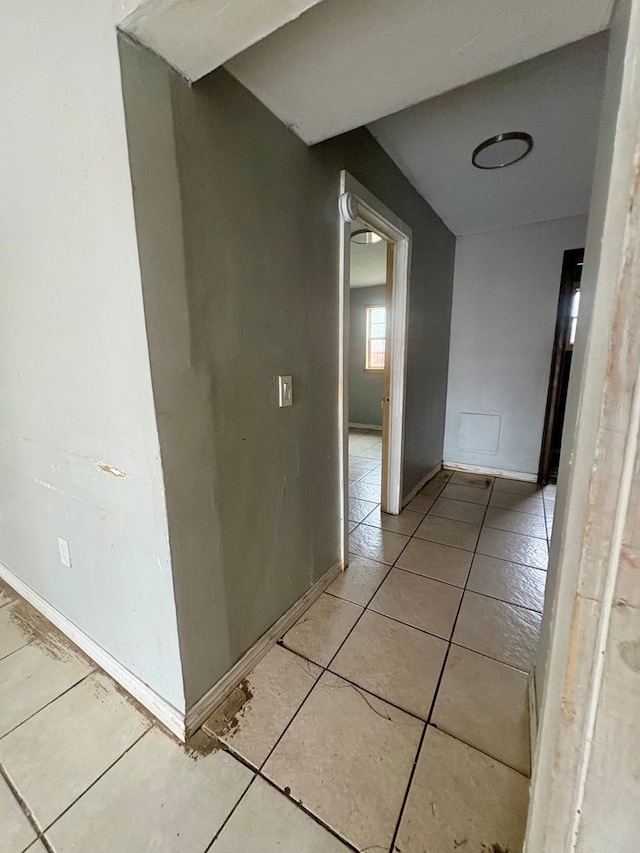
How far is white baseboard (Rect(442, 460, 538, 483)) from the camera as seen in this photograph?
3392 millimetres

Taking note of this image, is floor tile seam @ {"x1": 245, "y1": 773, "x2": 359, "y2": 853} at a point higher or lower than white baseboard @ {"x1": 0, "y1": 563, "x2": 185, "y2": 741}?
lower

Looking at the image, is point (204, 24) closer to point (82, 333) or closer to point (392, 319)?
point (82, 333)

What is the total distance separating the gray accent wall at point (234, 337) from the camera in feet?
3.04

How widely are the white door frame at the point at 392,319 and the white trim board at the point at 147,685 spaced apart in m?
0.52

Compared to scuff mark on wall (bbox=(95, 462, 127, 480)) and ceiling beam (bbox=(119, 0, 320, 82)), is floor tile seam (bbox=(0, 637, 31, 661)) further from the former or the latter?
ceiling beam (bbox=(119, 0, 320, 82))

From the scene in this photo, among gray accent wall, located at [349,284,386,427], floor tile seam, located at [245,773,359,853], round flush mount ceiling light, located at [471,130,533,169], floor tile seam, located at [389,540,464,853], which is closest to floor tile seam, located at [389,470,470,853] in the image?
floor tile seam, located at [389,540,464,853]

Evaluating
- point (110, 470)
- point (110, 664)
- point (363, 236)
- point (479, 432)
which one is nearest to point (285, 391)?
point (110, 470)

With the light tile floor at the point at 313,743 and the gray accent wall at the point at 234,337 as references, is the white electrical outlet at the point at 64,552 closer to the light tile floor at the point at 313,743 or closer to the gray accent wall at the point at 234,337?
the light tile floor at the point at 313,743

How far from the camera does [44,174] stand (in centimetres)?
102

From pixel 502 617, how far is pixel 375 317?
17.0ft

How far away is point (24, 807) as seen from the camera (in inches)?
38.0

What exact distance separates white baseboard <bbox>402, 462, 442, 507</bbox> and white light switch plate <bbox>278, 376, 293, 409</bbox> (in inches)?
66.7

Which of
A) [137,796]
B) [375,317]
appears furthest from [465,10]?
[375,317]

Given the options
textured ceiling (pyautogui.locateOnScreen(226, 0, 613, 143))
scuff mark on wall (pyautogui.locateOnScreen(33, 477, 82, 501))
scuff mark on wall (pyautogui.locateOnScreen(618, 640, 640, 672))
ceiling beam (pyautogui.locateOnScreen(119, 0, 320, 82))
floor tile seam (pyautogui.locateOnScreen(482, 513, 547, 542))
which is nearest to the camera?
scuff mark on wall (pyautogui.locateOnScreen(618, 640, 640, 672))
